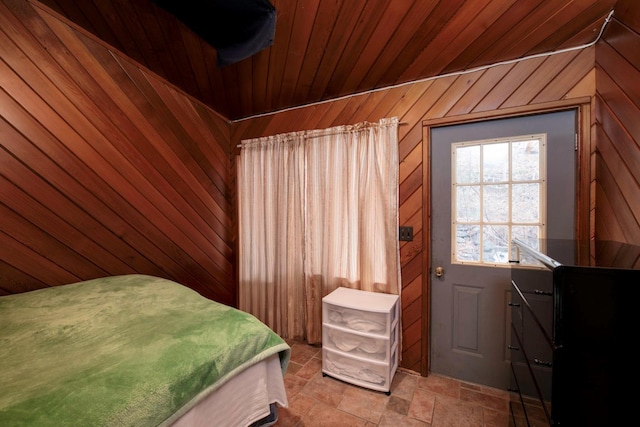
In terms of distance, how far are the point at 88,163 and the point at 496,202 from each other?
3.00 metres

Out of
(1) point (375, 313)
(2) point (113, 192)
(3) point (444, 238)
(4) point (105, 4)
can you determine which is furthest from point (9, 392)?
(3) point (444, 238)

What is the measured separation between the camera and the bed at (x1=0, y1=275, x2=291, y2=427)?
0.78 metres

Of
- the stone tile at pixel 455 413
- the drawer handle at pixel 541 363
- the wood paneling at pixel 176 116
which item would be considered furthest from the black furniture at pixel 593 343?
the stone tile at pixel 455 413

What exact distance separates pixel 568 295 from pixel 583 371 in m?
0.25

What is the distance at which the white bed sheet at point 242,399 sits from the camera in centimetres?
106

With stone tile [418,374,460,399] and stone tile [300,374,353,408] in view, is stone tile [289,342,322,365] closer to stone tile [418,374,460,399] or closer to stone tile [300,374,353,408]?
stone tile [300,374,353,408]

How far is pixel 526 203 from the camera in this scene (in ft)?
5.87

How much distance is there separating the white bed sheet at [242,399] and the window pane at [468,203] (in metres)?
1.72

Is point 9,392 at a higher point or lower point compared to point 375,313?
higher

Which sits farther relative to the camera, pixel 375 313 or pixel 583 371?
pixel 375 313

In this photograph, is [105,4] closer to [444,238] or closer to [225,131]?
[225,131]

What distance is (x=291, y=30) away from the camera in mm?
1616

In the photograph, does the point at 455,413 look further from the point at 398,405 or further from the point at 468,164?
the point at 468,164

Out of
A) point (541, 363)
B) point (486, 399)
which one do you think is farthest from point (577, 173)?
point (486, 399)
